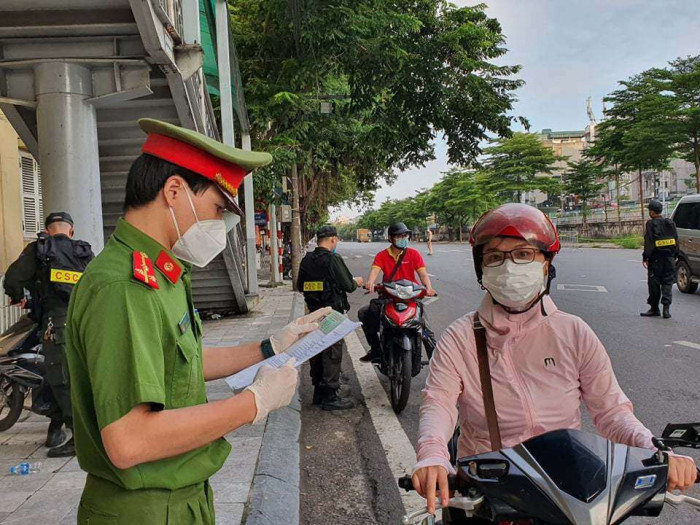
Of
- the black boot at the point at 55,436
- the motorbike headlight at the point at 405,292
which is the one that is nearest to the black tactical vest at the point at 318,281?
the motorbike headlight at the point at 405,292

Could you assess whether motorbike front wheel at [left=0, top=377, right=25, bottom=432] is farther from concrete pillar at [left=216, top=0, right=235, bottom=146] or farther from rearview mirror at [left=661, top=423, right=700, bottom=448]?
concrete pillar at [left=216, top=0, right=235, bottom=146]

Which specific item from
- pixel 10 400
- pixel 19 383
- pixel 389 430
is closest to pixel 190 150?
pixel 389 430

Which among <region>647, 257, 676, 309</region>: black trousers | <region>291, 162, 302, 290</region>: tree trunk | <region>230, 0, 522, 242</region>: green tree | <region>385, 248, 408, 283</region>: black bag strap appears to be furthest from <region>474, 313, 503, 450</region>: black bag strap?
<region>291, 162, 302, 290</region>: tree trunk

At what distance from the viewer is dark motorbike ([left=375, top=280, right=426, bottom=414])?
499 centimetres

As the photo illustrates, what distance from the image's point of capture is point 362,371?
665 centimetres

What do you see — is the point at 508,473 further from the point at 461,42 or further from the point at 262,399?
the point at 461,42

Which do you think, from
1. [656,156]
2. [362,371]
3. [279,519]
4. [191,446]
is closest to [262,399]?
[191,446]

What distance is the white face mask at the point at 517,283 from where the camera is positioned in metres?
1.94

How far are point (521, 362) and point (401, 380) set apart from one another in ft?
10.3

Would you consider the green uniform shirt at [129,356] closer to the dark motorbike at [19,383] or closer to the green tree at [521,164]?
the dark motorbike at [19,383]

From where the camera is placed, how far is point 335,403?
5359 millimetres

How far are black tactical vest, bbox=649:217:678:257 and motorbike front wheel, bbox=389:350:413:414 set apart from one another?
6.17 metres

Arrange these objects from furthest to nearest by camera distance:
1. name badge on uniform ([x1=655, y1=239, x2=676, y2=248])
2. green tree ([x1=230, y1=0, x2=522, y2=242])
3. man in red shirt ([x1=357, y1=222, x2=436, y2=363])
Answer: name badge on uniform ([x1=655, y1=239, x2=676, y2=248]) < green tree ([x1=230, y1=0, x2=522, y2=242]) < man in red shirt ([x1=357, y1=222, x2=436, y2=363])

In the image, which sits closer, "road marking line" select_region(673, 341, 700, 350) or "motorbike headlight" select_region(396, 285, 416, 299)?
"motorbike headlight" select_region(396, 285, 416, 299)
